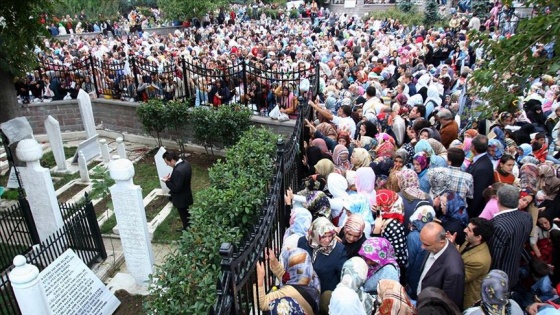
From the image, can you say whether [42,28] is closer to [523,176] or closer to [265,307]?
[265,307]

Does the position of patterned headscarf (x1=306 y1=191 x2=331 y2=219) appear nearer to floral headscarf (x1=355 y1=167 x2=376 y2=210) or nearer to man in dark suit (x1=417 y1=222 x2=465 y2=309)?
floral headscarf (x1=355 y1=167 x2=376 y2=210)

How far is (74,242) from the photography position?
234 inches

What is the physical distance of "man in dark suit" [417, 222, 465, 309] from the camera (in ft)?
11.8

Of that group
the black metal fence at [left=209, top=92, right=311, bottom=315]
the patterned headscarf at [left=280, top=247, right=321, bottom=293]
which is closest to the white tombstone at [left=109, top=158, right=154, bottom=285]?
the black metal fence at [left=209, top=92, right=311, bottom=315]

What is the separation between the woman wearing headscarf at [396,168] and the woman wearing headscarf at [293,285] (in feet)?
6.30

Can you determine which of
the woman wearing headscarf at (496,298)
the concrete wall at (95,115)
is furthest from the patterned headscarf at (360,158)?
the concrete wall at (95,115)

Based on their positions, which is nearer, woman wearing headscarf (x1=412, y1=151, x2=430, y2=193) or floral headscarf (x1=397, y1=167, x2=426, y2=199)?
floral headscarf (x1=397, y1=167, x2=426, y2=199)

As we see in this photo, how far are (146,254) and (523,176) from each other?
503 cm

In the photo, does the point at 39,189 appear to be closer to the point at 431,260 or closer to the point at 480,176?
the point at 431,260

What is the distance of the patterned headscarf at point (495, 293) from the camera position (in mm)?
3154

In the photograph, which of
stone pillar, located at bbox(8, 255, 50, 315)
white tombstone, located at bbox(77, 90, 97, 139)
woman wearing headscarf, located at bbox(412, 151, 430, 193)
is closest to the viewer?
stone pillar, located at bbox(8, 255, 50, 315)

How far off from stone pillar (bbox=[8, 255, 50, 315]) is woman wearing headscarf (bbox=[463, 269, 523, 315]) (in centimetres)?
382

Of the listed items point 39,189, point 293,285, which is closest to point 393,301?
point 293,285

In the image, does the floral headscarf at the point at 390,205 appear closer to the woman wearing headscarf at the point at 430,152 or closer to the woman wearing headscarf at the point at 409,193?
the woman wearing headscarf at the point at 409,193
